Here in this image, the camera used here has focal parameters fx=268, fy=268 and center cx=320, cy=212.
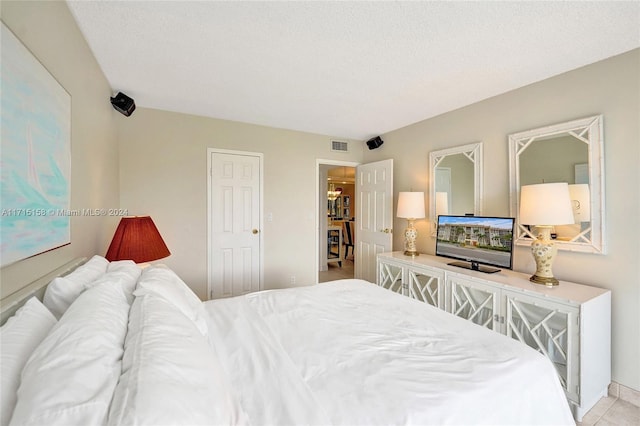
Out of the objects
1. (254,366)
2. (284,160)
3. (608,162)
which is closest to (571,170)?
(608,162)

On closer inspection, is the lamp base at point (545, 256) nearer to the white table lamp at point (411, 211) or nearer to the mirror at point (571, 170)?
the mirror at point (571, 170)

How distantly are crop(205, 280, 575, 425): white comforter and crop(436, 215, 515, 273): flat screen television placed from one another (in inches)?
47.7

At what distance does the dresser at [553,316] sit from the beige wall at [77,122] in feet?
9.56

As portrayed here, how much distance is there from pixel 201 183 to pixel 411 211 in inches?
106

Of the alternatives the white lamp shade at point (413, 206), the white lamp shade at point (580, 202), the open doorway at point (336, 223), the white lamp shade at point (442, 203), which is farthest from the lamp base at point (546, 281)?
the open doorway at point (336, 223)

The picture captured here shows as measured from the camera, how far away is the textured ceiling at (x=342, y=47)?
1586 millimetres

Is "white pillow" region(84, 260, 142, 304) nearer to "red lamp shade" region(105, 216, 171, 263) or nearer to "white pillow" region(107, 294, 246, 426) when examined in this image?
"white pillow" region(107, 294, 246, 426)

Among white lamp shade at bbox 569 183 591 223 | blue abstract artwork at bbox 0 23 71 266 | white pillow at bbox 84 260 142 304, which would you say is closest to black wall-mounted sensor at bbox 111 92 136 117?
blue abstract artwork at bbox 0 23 71 266

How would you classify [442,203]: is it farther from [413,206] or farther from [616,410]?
[616,410]

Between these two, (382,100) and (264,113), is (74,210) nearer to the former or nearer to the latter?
(264,113)

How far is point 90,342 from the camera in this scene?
0.76m

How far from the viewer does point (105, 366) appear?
71 cm

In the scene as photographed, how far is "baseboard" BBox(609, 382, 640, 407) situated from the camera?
192cm

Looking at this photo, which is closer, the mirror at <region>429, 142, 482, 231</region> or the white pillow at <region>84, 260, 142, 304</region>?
the white pillow at <region>84, 260, 142, 304</region>
